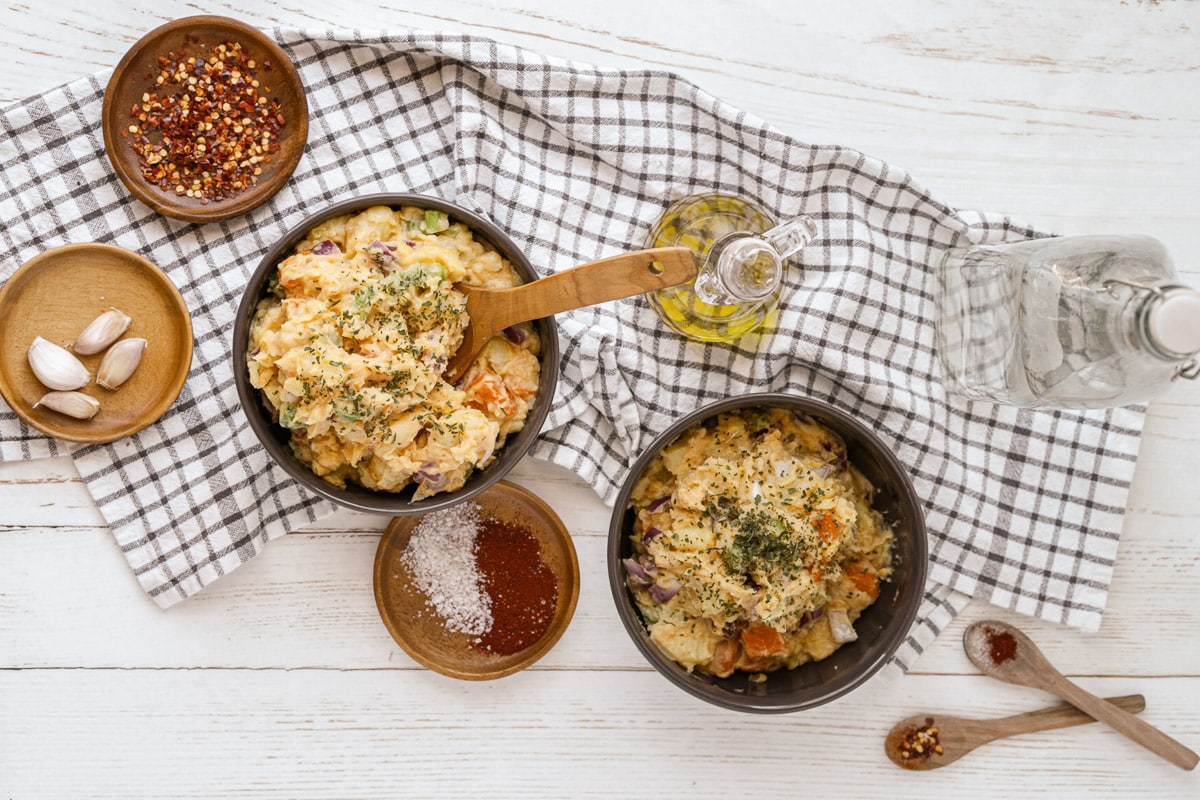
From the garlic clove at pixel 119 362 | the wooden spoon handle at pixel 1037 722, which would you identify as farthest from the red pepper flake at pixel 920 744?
the garlic clove at pixel 119 362

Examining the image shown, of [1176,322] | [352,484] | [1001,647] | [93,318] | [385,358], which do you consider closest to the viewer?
[1176,322]

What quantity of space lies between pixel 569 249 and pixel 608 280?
17.5 inches

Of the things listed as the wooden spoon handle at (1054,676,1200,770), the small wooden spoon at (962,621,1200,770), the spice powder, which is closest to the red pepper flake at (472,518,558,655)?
the spice powder

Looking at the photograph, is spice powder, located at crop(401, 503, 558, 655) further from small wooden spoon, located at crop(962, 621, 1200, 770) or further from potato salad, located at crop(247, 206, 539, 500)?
small wooden spoon, located at crop(962, 621, 1200, 770)

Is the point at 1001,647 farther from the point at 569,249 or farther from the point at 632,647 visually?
the point at 569,249

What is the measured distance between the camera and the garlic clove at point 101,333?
2.55 metres

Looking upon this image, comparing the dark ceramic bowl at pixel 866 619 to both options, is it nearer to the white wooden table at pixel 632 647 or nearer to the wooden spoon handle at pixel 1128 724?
the white wooden table at pixel 632 647

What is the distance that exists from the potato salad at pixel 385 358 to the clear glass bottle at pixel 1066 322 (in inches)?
50.2

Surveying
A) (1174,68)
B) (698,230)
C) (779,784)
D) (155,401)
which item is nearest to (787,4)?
(698,230)

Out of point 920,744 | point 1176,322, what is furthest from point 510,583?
point 1176,322

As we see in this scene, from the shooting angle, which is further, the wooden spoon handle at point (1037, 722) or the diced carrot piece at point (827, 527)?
the wooden spoon handle at point (1037, 722)

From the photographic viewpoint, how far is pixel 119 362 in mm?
2551

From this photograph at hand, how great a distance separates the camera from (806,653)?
2.64m

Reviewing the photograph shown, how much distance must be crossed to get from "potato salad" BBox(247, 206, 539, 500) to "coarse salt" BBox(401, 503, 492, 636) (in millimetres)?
316
